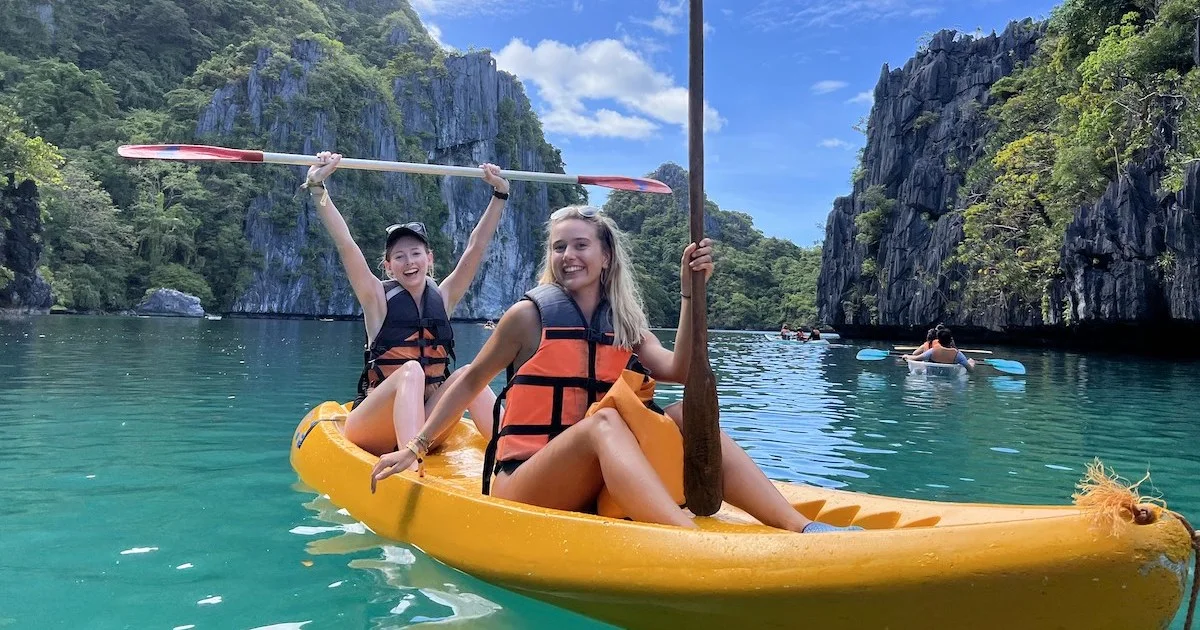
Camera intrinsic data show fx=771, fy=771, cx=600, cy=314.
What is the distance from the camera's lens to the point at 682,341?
2768 millimetres

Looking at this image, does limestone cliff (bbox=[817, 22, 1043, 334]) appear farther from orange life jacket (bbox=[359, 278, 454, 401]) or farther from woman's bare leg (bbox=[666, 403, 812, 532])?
woman's bare leg (bbox=[666, 403, 812, 532])

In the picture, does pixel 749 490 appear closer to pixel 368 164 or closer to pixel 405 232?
pixel 405 232

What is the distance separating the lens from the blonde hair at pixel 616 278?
2820mm

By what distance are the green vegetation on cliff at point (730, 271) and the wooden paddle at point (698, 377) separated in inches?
2248

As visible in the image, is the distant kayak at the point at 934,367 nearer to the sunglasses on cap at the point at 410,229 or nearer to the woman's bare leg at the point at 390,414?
the sunglasses on cap at the point at 410,229

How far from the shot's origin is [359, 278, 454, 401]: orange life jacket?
422cm

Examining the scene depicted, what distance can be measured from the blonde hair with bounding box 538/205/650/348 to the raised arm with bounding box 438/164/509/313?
1.46 metres

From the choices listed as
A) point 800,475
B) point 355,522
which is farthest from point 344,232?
point 800,475

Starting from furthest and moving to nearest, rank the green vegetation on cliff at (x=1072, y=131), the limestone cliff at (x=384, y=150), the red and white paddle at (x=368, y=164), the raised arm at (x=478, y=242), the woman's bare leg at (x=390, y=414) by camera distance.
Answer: the limestone cliff at (x=384, y=150)
the green vegetation on cliff at (x=1072, y=131)
the red and white paddle at (x=368, y=164)
the raised arm at (x=478, y=242)
the woman's bare leg at (x=390, y=414)

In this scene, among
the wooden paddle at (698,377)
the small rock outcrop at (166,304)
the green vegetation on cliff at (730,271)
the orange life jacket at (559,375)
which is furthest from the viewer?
the green vegetation on cliff at (730,271)

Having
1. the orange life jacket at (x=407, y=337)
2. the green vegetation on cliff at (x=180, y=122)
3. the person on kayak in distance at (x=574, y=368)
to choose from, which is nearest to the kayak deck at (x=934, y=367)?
the orange life jacket at (x=407, y=337)

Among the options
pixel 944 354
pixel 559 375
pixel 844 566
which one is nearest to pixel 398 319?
pixel 559 375

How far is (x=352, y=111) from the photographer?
2411 inches

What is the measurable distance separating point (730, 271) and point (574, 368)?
77063mm
